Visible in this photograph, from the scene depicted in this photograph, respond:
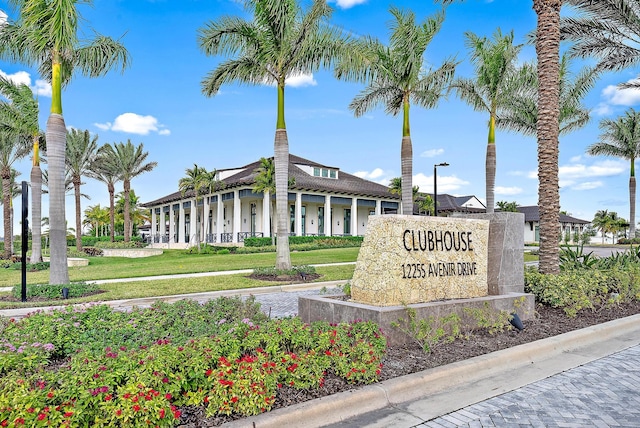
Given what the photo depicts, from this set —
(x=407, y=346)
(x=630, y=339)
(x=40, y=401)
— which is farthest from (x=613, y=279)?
(x=40, y=401)

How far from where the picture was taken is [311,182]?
41562mm

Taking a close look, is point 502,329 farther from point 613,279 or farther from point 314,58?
point 314,58

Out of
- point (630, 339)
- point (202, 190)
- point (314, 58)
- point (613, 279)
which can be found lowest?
point (630, 339)

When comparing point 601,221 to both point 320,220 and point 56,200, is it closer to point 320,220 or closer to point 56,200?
point 320,220

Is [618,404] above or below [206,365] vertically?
below

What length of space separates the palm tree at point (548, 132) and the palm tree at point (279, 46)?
8.04 m

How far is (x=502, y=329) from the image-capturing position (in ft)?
24.6

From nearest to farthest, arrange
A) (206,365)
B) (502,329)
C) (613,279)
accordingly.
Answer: (206,365) < (502,329) < (613,279)

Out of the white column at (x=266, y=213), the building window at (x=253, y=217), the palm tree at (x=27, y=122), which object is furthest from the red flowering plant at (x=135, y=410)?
the building window at (x=253, y=217)

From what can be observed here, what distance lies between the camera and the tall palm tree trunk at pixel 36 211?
88.6 feet

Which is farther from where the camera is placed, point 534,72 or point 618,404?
point 534,72

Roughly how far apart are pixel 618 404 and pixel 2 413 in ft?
18.5

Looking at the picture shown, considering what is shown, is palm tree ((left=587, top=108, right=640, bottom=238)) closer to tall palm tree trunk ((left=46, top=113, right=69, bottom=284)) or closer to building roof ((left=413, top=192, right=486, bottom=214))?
building roof ((left=413, top=192, right=486, bottom=214))

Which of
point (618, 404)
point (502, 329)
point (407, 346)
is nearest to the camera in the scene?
point (618, 404)
